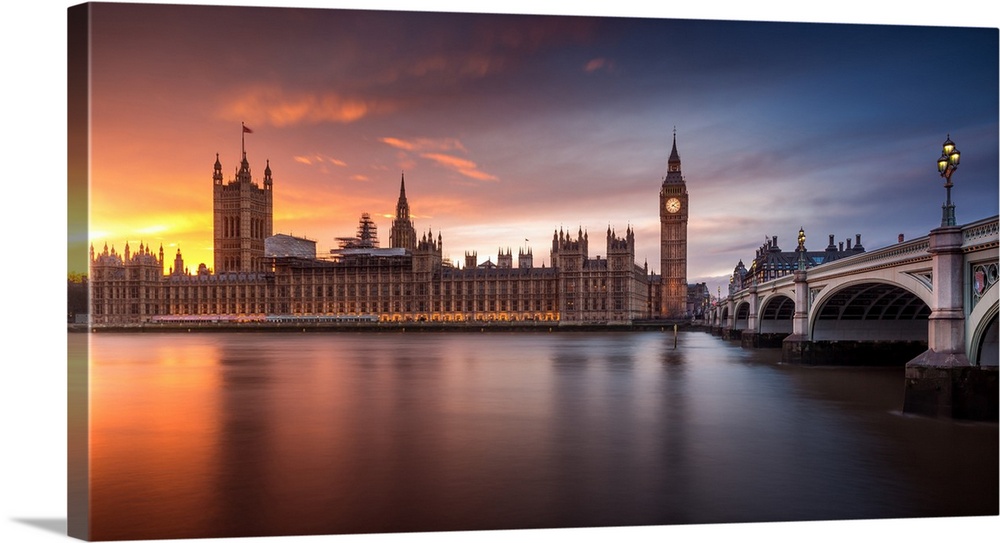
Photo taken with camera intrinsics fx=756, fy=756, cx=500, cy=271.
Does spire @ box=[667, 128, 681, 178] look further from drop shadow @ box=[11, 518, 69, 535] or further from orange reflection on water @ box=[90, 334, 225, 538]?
drop shadow @ box=[11, 518, 69, 535]

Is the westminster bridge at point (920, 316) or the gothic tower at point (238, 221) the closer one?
the westminster bridge at point (920, 316)

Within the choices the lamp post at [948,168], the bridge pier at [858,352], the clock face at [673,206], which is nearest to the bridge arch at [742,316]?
the bridge pier at [858,352]

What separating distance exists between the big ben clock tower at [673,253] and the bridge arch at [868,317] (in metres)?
80.4

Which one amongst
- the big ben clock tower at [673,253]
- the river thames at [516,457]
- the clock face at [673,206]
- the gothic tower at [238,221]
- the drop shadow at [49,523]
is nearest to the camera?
the drop shadow at [49,523]

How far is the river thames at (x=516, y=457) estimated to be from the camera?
8.70 m

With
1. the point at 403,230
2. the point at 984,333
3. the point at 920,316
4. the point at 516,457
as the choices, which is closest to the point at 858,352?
the point at 920,316

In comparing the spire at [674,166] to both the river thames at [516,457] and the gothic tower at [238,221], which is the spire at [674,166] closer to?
the gothic tower at [238,221]

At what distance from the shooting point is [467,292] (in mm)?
99688

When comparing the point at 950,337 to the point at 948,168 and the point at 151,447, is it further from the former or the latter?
the point at 151,447

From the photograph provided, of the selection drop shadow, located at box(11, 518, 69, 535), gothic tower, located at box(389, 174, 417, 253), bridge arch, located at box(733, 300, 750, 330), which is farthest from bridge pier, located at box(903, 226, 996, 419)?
gothic tower, located at box(389, 174, 417, 253)

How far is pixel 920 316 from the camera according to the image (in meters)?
26.5

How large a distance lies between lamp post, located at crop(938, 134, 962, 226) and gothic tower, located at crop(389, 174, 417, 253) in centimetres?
10457

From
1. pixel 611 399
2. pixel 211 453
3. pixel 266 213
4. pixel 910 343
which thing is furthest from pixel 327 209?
pixel 266 213

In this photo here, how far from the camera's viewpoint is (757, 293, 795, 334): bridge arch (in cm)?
3989
